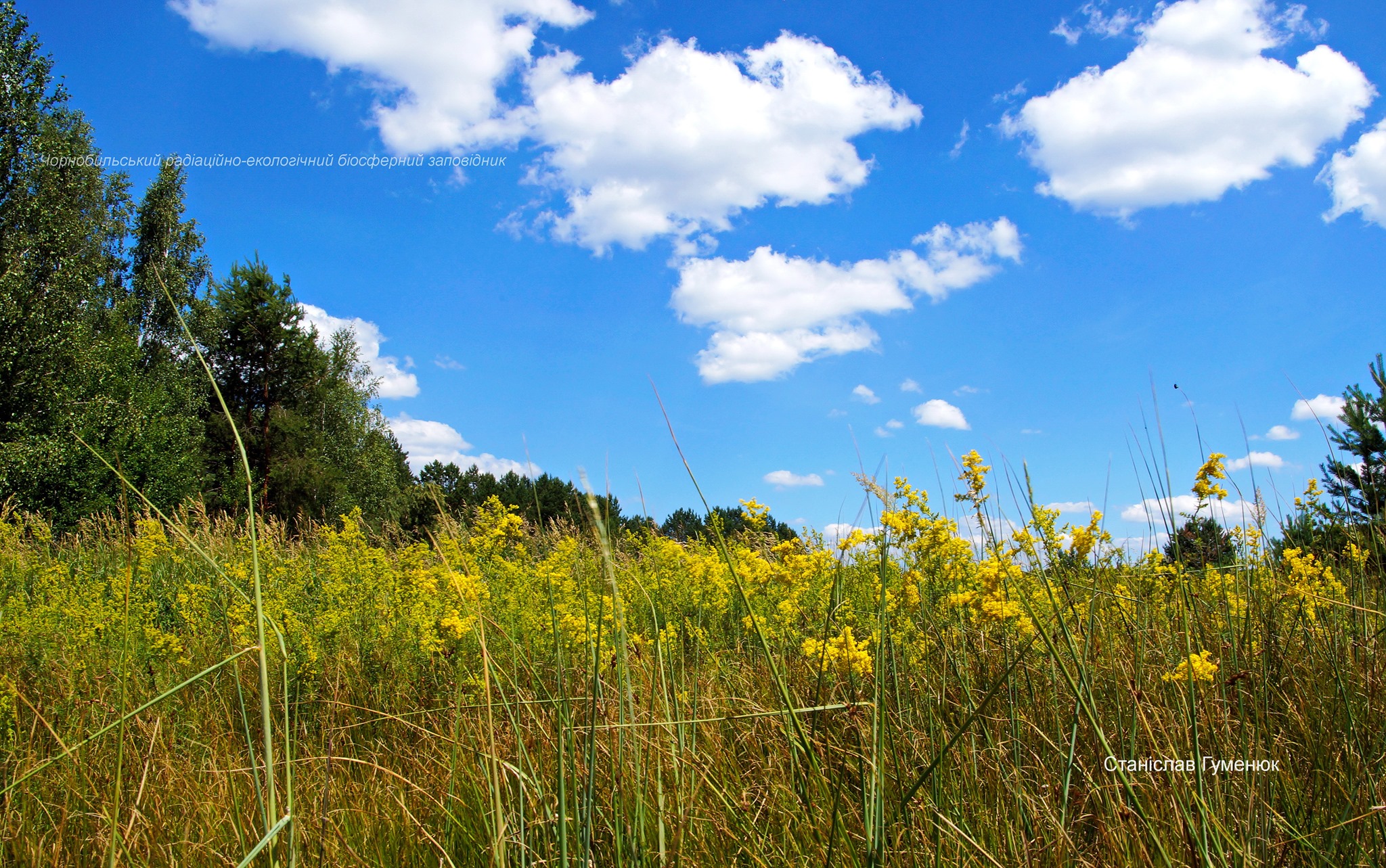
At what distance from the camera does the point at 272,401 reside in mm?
21750

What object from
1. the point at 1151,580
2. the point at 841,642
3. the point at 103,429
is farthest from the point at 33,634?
the point at 103,429

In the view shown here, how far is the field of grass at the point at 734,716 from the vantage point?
143 cm

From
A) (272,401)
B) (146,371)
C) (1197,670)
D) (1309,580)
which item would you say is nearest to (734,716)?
(1197,670)

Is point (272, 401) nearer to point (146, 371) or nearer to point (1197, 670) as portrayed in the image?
point (146, 371)

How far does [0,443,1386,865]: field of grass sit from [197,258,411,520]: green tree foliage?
1693 cm

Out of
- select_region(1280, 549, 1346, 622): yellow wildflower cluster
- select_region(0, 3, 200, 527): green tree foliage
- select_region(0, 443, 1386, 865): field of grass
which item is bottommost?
select_region(0, 443, 1386, 865): field of grass

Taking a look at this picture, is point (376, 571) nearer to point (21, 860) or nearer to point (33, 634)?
point (33, 634)

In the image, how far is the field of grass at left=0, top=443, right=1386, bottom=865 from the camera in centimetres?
143

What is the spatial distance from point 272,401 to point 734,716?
78.9 ft

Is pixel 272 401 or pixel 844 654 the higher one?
pixel 272 401

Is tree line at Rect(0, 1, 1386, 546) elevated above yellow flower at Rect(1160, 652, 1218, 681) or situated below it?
above

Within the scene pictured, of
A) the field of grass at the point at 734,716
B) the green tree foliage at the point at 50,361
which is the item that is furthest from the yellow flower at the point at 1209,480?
the green tree foliage at the point at 50,361

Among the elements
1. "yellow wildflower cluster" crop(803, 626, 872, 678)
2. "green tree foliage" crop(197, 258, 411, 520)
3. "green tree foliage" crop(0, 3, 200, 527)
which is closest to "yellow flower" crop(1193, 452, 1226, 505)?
"yellow wildflower cluster" crop(803, 626, 872, 678)

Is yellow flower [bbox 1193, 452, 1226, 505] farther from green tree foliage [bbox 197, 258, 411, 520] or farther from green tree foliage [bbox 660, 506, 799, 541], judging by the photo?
green tree foliage [bbox 197, 258, 411, 520]
